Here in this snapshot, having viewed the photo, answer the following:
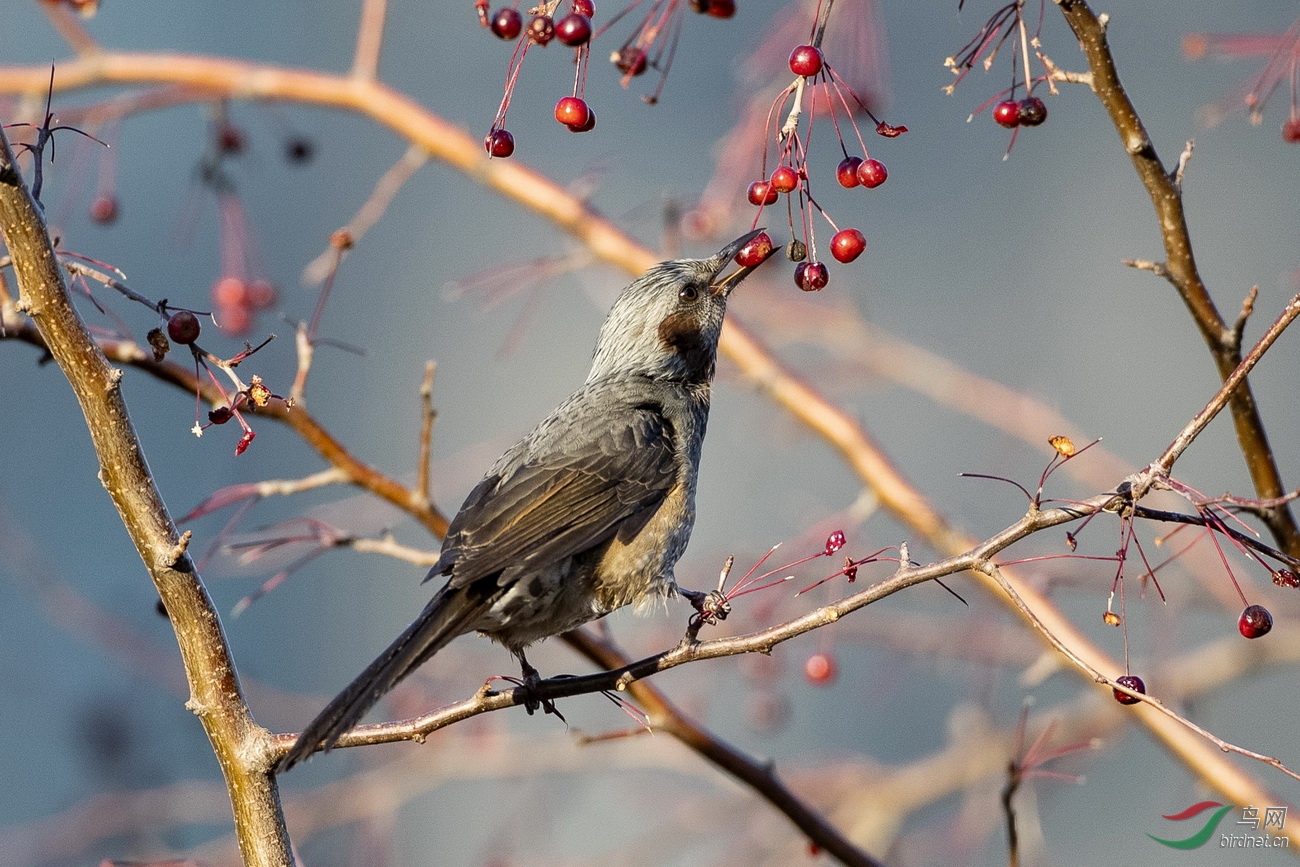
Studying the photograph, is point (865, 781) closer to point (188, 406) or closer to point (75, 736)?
point (75, 736)

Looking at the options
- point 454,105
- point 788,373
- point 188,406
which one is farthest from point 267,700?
point 454,105

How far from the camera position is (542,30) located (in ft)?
7.68

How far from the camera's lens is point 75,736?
5.89 m

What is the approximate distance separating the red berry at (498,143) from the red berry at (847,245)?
2.35 ft

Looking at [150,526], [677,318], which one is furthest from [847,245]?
[677,318]

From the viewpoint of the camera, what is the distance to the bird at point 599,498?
10.4ft

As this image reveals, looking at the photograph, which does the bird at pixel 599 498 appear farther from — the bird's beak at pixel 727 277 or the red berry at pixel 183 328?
the red berry at pixel 183 328

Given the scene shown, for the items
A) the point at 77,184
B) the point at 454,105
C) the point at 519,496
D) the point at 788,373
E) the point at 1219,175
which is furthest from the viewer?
the point at 454,105

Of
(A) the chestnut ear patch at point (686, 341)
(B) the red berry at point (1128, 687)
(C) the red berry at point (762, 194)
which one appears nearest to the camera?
(B) the red berry at point (1128, 687)

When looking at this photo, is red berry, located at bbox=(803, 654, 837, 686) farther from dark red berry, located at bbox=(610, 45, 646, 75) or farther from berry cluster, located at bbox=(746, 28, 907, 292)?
dark red berry, located at bbox=(610, 45, 646, 75)

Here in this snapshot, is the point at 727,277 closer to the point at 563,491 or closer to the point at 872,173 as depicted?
the point at 563,491

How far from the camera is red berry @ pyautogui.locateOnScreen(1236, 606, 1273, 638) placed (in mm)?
2220

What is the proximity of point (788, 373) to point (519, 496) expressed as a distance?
3.13 feet

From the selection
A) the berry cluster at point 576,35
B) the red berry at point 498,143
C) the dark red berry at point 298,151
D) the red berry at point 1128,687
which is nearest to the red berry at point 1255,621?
the red berry at point 1128,687
